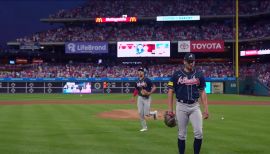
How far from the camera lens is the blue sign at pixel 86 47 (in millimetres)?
59250

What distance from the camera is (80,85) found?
54594 millimetres

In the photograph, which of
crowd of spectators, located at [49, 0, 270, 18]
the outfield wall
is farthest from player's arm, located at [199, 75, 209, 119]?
crowd of spectators, located at [49, 0, 270, 18]

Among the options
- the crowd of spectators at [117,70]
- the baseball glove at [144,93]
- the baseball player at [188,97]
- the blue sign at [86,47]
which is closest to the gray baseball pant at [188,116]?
the baseball player at [188,97]

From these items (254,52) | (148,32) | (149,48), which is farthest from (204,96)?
(148,32)

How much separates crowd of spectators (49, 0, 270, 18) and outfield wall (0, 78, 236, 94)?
13542mm

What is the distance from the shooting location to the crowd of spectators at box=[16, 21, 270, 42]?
60688 mm

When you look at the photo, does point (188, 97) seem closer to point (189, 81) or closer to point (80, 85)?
point (189, 81)

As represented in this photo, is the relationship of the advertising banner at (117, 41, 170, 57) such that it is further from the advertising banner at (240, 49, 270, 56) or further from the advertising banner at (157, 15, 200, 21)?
the advertising banner at (240, 49, 270, 56)

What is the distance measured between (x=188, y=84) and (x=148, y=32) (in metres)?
55.2

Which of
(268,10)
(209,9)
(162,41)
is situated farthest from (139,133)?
(209,9)

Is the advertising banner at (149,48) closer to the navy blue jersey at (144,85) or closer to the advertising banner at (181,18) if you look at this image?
the advertising banner at (181,18)

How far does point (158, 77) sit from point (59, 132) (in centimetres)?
3994

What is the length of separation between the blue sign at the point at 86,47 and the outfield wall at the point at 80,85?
6478 mm

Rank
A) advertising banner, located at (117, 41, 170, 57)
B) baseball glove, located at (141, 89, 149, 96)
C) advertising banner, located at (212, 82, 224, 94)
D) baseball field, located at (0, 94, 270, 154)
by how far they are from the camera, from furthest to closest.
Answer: advertising banner, located at (117, 41, 170, 57) < advertising banner, located at (212, 82, 224, 94) < baseball glove, located at (141, 89, 149, 96) < baseball field, located at (0, 94, 270, 154)
